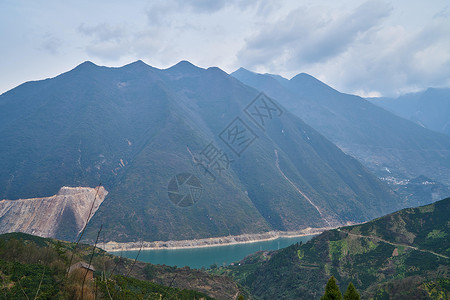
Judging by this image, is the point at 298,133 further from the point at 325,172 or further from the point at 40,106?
the point at 40,106

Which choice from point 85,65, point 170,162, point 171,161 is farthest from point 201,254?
point 85,65

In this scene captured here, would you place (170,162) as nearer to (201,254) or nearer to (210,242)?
(210,242)

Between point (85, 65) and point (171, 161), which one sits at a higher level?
point (85, 65)

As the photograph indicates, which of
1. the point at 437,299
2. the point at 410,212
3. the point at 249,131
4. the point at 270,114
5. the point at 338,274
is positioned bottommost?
the point at 338,274

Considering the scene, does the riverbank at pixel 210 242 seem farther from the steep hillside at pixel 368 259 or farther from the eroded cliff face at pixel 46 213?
the steep hillside at pixel 368 259

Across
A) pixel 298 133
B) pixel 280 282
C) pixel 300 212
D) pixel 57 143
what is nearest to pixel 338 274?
pixel 280 282

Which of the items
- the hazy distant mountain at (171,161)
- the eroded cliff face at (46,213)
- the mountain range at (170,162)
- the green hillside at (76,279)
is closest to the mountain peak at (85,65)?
the hazy distant mountain at (171,161)

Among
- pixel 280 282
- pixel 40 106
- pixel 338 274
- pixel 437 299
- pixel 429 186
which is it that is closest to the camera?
pixel 437 299
